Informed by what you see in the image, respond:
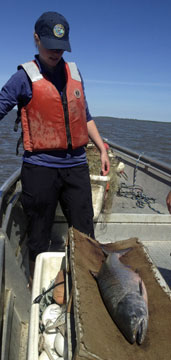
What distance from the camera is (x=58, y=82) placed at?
268 cm

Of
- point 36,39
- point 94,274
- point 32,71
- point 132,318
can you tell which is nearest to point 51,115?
point 32,71

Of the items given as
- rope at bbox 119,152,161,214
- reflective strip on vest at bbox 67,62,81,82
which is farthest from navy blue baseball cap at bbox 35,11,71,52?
rope at bbox 119,152,161,214

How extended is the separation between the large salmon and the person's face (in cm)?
164

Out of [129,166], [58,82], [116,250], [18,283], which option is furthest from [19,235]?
[129,166]

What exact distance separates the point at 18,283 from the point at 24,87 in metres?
1.63

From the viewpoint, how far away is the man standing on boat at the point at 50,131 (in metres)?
2.37

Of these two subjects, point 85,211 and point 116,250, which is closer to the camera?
point 116,250

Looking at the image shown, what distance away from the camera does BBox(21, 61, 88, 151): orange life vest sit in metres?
2.50

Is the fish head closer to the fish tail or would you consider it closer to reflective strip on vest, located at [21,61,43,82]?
the fish tail

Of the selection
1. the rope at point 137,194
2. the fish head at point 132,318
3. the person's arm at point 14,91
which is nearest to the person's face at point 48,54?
the person's arm at point 14,91

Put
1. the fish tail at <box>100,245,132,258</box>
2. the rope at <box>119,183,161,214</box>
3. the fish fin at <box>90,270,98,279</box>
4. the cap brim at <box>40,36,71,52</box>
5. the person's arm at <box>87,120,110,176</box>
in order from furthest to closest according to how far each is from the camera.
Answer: the rope at <box>119,183,161,214</box>, the person's arm at <box>87,120,110,176</box>, the cap brim at <box>40,36,71,52</box>, the fish tail at <box>100,245,132,258</box>, the fish fin at <box>90,270,98,279</box>

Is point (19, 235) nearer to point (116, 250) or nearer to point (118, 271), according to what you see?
point (116, 250)

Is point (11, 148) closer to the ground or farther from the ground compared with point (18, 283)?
closer to the ground

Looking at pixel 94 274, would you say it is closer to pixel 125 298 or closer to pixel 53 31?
pixel 125 298
